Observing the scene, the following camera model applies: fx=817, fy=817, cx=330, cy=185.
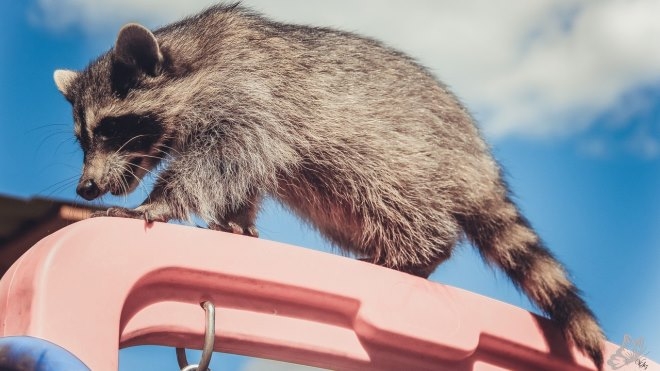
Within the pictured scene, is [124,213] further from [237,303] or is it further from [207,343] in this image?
[207,343]

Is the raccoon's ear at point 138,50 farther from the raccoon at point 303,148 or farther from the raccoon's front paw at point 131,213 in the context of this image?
the raccoon's front paw at point 131,213

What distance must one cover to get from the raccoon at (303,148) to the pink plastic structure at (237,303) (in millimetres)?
954

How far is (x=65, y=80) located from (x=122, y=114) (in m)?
0.42

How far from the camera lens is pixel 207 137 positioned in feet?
8.32

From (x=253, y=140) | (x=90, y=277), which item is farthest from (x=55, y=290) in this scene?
(x=253, y=140)

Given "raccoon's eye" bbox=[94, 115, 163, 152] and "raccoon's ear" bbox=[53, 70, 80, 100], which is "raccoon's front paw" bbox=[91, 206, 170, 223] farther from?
"raccoon's ear" bbox=[53, 70, 80, 100]

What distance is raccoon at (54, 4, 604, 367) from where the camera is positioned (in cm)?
250

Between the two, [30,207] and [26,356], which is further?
[30,207]

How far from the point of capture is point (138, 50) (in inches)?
106

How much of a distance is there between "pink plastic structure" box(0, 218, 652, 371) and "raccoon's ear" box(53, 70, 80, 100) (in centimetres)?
167

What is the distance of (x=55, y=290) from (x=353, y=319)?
1.74 feet

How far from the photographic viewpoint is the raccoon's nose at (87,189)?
2480 millimetres

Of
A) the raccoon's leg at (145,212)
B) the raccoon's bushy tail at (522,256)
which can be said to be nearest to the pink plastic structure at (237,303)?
the raccoon's leg at (145,212)

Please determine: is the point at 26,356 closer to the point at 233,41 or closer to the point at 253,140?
the point at 253,140
